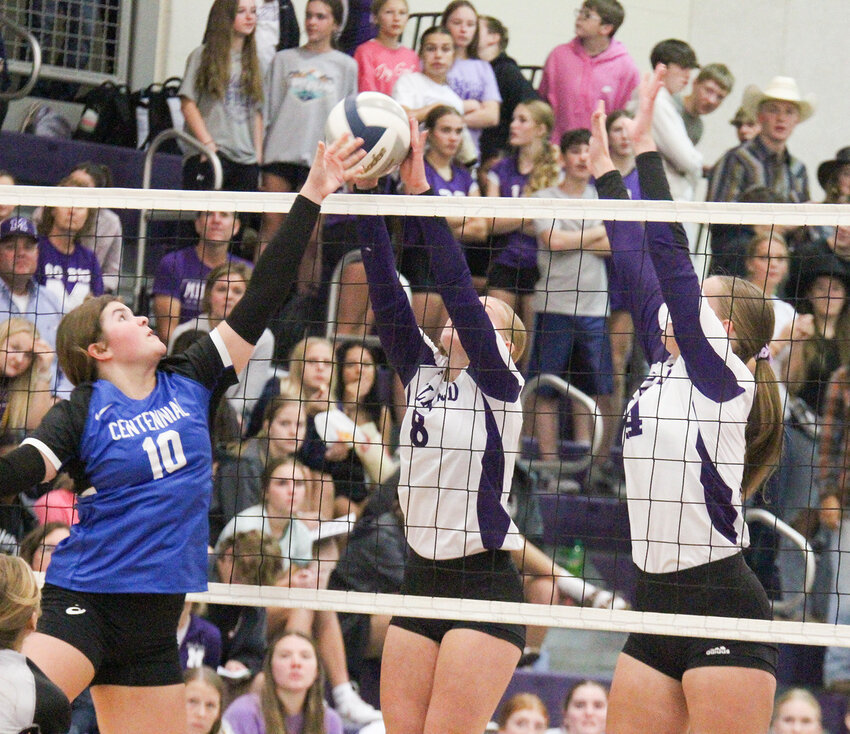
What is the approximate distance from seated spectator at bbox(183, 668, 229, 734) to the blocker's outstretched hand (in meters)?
2.59

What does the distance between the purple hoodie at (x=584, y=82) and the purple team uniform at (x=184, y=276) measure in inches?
112

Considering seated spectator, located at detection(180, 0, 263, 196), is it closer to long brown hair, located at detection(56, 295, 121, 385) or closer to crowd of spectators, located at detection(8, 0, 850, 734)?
crowd of spectators, located at detection(8, 0, 850, 734)

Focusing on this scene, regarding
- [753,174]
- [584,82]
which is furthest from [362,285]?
[753,174]

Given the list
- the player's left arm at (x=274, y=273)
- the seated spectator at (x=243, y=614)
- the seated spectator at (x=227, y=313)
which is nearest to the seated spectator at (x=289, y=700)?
the seated spectator at (x=243, y=614)

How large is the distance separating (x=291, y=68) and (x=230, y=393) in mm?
2371

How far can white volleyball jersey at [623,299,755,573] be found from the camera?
13.3ft

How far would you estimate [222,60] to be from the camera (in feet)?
27.8

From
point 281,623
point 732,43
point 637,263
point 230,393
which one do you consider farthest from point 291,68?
point 732,43

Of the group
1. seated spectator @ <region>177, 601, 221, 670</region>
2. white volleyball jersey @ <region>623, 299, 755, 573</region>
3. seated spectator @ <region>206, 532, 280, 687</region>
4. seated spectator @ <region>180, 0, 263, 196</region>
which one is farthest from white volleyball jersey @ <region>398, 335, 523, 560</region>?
seated spectator @ <region>180, 0, 263, 196</region>

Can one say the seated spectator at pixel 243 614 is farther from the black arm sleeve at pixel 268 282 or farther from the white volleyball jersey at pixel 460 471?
the black arm sleeve at pixel 268 282

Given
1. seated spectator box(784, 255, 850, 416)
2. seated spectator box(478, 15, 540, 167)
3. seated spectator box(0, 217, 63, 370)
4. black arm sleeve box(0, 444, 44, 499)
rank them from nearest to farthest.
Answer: black arm sleeve box(0, 444, 44, 499) → seated spectator box(0, 217, 63, 370) → seated spectator box(784, 255, 850, 416) → seated spectator box(478, 15, 540, 167)

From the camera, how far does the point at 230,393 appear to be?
25.1ft

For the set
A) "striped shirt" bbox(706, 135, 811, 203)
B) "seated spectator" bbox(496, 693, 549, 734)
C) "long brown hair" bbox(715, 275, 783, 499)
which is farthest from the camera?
"striped shirt" bbox(706, 135, 811, 203)

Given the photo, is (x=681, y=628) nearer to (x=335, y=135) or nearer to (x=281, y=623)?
(x=335, y=135)
